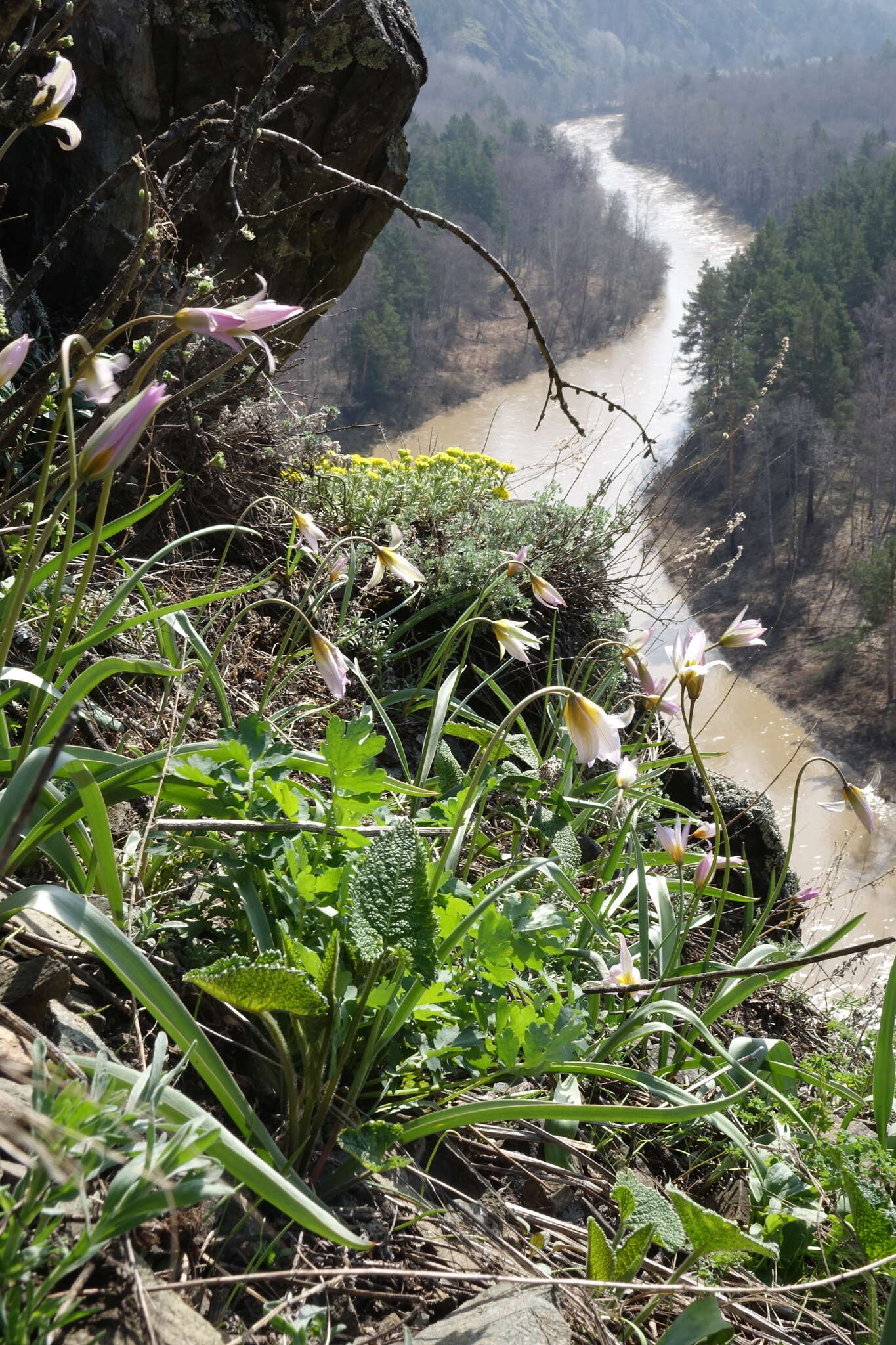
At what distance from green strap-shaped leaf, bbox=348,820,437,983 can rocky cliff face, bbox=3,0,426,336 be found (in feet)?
7.36

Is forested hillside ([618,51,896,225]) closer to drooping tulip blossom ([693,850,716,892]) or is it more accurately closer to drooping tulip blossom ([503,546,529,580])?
drooping tulip blossom ([503,546,529,580])

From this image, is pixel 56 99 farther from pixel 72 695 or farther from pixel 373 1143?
pixel 373 1143

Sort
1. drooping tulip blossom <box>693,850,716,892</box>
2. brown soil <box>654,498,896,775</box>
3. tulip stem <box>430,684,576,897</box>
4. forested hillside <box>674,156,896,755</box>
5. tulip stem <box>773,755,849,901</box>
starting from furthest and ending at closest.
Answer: forested hillside <box>674,156,896,755</box> < brown soil <box>654,498,896,775</box> < drooping tulip blossom <box>693,850,716,892</box> < tulip stem <box>773,755,849,901</box> < tulip stem <box>430,684,576,897</box>

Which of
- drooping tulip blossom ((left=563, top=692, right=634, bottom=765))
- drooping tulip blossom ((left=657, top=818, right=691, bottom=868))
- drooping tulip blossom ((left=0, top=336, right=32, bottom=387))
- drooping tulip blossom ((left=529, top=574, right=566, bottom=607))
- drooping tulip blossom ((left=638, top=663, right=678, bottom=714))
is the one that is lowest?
drooping tulip blossom ((left=657, top=818, right=691, bottom=868))

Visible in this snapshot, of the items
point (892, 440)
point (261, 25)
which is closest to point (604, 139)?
point (892, 440)

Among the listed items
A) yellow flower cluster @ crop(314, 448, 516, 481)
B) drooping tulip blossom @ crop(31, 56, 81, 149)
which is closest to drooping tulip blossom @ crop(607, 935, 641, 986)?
drooping tulip blossom @ crop(31, 56, 81, 149)

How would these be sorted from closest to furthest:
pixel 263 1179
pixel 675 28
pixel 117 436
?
pixel 263 1179
pixel 117 436
pixel 675 28

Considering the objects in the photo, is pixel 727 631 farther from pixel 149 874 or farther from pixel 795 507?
pixel 795 507

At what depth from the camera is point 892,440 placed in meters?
29.0

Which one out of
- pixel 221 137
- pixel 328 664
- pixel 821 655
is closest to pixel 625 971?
pixel 328 664

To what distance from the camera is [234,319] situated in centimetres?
90

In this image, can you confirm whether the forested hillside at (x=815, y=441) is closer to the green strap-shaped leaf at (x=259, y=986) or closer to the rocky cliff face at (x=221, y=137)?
the rocky cliff face at (x=221, y=137)

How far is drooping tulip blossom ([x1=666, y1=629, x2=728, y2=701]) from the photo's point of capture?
1.44m

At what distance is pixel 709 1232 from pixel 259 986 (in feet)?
1.91
